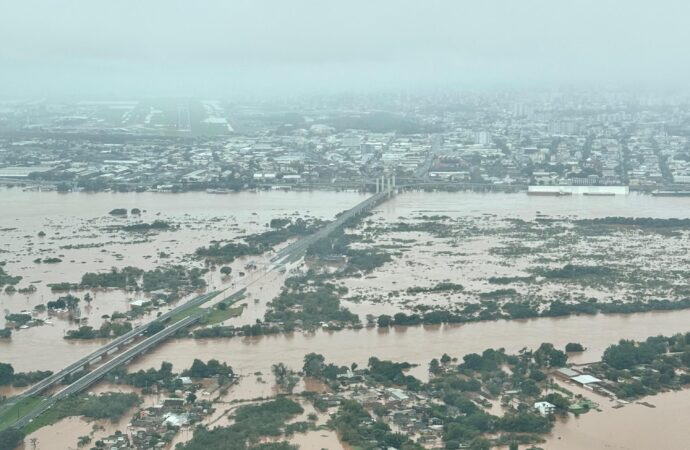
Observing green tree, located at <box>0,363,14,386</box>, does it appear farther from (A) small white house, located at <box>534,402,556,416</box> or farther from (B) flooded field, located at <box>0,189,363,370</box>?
(A) small white house, located at <box>534,402,556,416</box>

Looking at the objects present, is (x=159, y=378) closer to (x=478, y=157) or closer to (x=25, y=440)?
(x=25, y=440)

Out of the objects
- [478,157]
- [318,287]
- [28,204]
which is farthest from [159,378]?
[478,157]

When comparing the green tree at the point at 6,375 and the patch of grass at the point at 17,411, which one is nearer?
the patch of grass at the point at 17,411

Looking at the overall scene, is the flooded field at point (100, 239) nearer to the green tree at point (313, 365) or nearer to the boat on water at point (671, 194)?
the green tree at point (313, 365)

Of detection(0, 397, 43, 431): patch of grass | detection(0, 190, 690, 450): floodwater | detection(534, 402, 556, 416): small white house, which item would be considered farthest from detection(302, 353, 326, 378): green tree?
detection(0, 397, 43, 431): patch of grass

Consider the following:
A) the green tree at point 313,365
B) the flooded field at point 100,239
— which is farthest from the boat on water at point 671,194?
the green tree at point 313,365

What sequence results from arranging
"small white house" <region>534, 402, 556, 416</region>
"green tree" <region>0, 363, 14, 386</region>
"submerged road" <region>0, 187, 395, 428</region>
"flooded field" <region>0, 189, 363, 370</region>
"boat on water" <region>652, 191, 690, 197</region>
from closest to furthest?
"small white house" <region>534, 402, 556, 416</region>, "submerged road" <region>0, 187, 395, 428</region>, "green tree" <region>0, 363, 14, 386</region>, "flooded field" <region>0, 189, 363, 370</region>, "boat on water" <region>652, 191, 690, 197</region>
